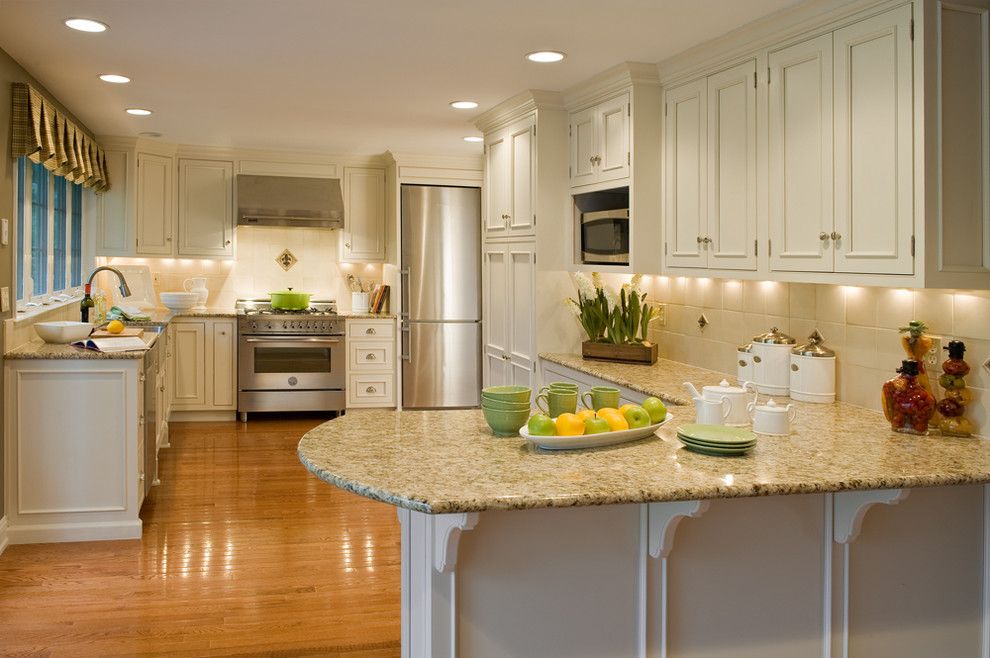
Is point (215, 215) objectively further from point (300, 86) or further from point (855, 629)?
point (855, 629)

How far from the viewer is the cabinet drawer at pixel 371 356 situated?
7.59 metres

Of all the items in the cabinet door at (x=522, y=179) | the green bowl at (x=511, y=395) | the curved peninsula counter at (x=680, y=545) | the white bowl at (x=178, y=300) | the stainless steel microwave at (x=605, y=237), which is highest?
the cabinet door at (x=522, y=179)

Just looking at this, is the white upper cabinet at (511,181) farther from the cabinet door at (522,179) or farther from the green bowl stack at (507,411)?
the green bowl stack at (507,411)

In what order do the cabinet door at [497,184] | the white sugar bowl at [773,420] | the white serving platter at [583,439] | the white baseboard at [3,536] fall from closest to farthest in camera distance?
the white serving platter at [583,439], the white sugar bowl at [773,420], the white baseboard at [3,536], the cabinet door at [497,184]

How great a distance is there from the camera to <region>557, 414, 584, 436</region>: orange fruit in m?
2.40

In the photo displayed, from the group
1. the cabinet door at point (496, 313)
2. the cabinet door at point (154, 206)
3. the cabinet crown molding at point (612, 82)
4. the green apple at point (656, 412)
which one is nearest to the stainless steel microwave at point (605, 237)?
the cabinet crown molding at point (612, 82)

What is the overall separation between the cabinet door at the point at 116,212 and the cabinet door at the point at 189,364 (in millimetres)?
777

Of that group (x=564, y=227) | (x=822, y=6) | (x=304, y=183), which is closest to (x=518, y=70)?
(x=564, y=227)

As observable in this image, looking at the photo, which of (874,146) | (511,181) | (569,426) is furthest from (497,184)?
(569,426)

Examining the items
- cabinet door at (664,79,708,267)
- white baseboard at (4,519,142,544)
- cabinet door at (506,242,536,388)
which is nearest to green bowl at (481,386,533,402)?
cabinet door at (664,79,708,267)

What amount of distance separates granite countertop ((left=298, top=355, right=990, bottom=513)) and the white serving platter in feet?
0.07

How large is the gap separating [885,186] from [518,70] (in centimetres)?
204

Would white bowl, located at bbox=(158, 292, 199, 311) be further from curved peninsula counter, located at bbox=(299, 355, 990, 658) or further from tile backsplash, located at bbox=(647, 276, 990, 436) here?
curved peninsula counter, located at bbox=(299, 355, 990, 658)

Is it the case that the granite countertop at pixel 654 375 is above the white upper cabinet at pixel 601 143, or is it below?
below
